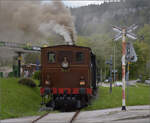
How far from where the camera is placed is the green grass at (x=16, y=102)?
1276 cm

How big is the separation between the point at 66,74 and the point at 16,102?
3181mm

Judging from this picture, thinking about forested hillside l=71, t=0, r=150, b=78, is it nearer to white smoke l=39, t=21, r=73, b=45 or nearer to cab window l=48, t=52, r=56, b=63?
white smoke l=39, t=21, r=73, b=45

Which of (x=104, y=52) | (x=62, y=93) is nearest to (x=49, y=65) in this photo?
(x=62, y=93)

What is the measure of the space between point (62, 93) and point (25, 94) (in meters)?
4.08

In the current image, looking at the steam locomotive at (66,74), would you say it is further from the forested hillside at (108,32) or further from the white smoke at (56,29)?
→ the forested hillside at (108,32)

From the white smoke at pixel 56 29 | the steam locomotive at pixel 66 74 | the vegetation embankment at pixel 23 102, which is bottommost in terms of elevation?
the vegetation embankment at pixel 23 102

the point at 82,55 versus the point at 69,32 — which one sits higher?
the point at 69,32

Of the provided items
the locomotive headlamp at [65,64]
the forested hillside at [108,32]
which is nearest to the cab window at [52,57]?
the locomotive headlamp at [65,64]

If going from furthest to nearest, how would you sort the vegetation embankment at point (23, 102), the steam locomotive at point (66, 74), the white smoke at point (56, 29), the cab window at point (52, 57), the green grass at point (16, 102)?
the white smoke at point (56, 29) < the cab window at point (52, 57) < the steam locomotive at point (66, 74) < the vegetation embankment at point (23, 102) < the green grass at point (16, 102)

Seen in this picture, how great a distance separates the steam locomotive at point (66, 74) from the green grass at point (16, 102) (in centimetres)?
132

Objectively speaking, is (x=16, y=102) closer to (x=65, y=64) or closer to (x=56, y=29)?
(x=65, y=64)

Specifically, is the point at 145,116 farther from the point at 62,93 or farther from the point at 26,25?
the point at 26,25

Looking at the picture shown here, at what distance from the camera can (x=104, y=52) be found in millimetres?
39938

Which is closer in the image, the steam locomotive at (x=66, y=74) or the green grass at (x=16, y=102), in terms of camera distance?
the green grass at (x=16, y=102)
